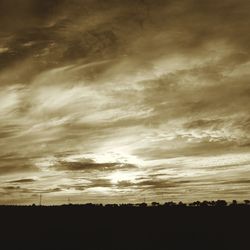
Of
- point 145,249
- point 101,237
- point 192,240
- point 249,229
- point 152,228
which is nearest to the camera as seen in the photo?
point 145,249

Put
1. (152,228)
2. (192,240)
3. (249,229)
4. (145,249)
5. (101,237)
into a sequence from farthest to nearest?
(152,228)
(249,229)
(101,237)
(192,240)
(145,249)

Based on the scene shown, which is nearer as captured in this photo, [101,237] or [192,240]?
[192,240]

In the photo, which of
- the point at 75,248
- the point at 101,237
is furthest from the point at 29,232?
the point at 75,248

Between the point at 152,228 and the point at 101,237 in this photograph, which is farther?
the point at 152,228

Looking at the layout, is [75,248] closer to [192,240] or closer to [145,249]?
[145,249]

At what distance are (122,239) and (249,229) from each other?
1779 centimetres

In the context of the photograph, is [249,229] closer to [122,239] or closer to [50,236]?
[122,239]

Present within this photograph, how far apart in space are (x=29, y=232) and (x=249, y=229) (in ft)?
98.0

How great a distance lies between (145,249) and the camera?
38.9m

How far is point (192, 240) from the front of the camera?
44.8 m

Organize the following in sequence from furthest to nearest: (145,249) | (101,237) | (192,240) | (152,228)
A: (152,228), (101,237), (192,240), (145,249)

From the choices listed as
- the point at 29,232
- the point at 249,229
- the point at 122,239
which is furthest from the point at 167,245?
the point at 29,232

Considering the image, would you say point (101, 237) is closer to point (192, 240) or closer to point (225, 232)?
point (192, 240)

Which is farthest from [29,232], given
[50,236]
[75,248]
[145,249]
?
[145,249]
